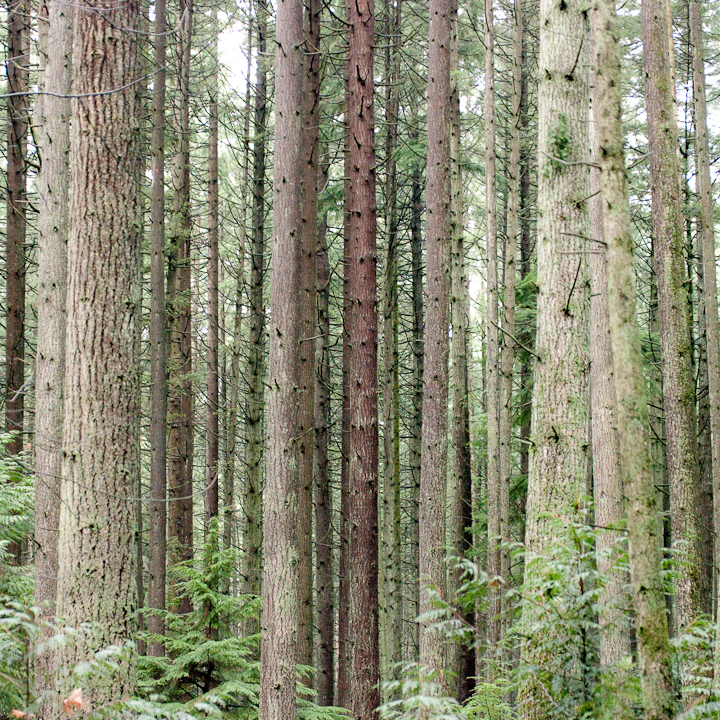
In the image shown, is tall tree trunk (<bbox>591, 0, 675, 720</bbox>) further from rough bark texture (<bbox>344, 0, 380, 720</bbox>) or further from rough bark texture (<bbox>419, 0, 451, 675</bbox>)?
rough bark texture (<bbox>419, 0, 451, 675</bbox>)

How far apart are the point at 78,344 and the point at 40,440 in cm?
347

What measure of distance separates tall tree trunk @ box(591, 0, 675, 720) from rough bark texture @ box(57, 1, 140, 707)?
3.60 metres

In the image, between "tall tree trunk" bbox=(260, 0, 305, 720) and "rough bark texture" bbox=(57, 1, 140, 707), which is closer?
"rough bark texture" bbox=(57, 1, 140, 707)

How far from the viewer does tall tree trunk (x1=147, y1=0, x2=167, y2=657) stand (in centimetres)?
1116

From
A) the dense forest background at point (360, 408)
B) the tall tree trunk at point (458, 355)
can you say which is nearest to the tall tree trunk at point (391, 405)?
the dense forest background at point (360, 408)

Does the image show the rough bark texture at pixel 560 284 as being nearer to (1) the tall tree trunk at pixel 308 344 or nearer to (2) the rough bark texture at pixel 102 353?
(2) the rough bark texture at pixel 102 353

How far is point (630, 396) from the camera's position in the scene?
4223 mm

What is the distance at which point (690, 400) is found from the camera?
8258 millimetres

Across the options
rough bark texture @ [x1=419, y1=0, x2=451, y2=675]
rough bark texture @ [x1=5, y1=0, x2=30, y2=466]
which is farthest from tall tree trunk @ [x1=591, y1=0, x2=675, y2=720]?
rough bark texture @ [x1=5, y1=0, x2=30, y2=466]

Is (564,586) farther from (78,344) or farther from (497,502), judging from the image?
(497,502)

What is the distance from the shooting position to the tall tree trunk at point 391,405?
1166 centimetres

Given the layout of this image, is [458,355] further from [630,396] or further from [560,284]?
[630,396]

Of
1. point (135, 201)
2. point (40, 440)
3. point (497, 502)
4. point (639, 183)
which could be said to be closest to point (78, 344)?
point (135, 201)

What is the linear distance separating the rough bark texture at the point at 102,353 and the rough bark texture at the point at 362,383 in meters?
4.38
